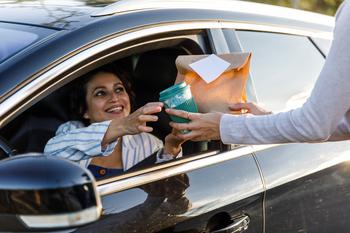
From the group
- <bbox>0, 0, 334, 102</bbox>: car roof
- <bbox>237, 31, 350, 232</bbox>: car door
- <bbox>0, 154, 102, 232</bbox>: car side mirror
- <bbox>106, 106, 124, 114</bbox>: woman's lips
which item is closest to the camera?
<bbox>0, 154, 102, 232</bbox>: car side mirror

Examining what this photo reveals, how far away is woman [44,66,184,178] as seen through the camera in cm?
272

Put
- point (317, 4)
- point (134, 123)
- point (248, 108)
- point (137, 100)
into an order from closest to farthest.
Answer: point (134, 123) < point (248, 108) < point (137, 100) < point (317, 4)

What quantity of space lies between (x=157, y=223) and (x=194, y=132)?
0.43 metres

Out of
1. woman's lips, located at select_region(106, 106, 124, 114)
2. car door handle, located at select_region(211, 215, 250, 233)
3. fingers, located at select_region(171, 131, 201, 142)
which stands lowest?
car door handle, located at select_region(211, 215, 250, 233)

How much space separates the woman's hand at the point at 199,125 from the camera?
2.64 m

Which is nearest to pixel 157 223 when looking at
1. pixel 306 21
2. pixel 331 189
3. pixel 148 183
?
pixel 148 183

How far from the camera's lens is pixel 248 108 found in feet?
9.49

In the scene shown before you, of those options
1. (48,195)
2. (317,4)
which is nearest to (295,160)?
(48,195)

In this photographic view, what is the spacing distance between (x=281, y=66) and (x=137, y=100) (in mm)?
692

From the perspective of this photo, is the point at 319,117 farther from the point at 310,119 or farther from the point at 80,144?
the point at 80,144

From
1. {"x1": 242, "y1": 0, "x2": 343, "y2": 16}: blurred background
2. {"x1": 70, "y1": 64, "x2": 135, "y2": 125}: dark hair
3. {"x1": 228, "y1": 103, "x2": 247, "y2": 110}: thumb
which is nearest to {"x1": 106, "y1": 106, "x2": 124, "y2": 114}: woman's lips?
{"x1": 70, "y1": 64, "x2": 135, "y2": 125}: dark hair

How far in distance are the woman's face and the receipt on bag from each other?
551 millimetres

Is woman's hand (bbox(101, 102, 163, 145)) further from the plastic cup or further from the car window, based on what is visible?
the car window

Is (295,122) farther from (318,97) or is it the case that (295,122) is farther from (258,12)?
(258,12)
